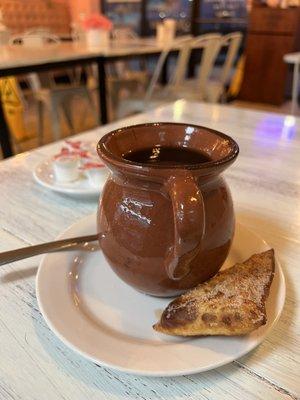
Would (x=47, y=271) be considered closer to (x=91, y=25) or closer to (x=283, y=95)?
(x=91, y=25)

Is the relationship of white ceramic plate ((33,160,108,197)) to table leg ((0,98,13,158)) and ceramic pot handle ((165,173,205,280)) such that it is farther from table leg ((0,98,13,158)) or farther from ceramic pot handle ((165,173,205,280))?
table leg ((0,98,13,158))

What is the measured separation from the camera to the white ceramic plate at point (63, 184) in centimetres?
53

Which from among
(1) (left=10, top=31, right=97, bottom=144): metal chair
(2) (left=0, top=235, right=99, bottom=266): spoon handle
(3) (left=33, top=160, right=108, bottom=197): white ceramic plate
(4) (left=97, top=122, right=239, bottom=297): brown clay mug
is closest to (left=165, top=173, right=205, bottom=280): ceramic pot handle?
(4) (left=97, top=122, right=239, bottom=297): brown clay mug

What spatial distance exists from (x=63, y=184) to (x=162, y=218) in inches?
12.0

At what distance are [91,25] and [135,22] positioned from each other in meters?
2.65

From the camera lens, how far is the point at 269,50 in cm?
367

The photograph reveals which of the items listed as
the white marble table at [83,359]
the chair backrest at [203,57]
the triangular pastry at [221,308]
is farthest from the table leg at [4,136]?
the triangular pastry at [221,308]

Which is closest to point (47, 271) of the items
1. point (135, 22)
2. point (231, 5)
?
point (231, 5)

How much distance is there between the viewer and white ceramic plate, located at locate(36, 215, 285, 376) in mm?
262

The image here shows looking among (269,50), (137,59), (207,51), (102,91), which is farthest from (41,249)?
(269,50)

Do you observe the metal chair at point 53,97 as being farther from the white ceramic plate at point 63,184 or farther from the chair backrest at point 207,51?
the white ceramic plate at point 63,184

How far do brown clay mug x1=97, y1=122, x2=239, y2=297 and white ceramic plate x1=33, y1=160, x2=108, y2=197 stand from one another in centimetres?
20

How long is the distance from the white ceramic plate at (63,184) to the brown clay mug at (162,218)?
0.20m

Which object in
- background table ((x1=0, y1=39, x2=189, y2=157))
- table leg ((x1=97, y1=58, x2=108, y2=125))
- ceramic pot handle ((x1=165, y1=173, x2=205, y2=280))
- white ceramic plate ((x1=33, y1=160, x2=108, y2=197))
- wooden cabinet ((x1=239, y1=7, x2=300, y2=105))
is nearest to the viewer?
ceramic pot handle ((x1=165, y1=173, x2=205, y2=280))
